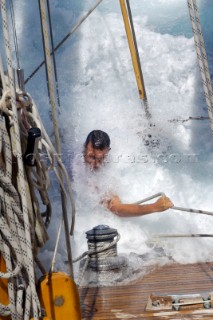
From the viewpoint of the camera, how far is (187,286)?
4.15m

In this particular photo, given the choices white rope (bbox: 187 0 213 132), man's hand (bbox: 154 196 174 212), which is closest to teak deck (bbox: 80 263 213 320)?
white rope (bbox: 187 0 213 132)

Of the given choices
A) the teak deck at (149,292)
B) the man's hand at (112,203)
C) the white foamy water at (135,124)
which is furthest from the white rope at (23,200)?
the man's hand at (112,203)

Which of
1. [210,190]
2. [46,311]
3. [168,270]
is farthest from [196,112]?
[46,311]

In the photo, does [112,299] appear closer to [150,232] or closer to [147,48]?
[150,232]

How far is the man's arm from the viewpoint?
5.82m

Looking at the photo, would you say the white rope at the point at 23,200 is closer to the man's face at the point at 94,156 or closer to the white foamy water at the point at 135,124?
the white foamy water at the point at 135,124

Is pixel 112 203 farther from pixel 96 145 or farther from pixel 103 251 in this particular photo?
pixel 103 251

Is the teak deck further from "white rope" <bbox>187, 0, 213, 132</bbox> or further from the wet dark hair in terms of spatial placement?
the wet dark hair

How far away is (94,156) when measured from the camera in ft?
23.3

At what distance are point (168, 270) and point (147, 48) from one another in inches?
248

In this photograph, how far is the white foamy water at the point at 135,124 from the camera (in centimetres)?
650

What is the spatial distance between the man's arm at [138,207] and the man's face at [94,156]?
578 mm

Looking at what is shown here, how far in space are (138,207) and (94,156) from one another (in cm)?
119

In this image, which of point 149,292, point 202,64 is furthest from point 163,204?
point 202,64
